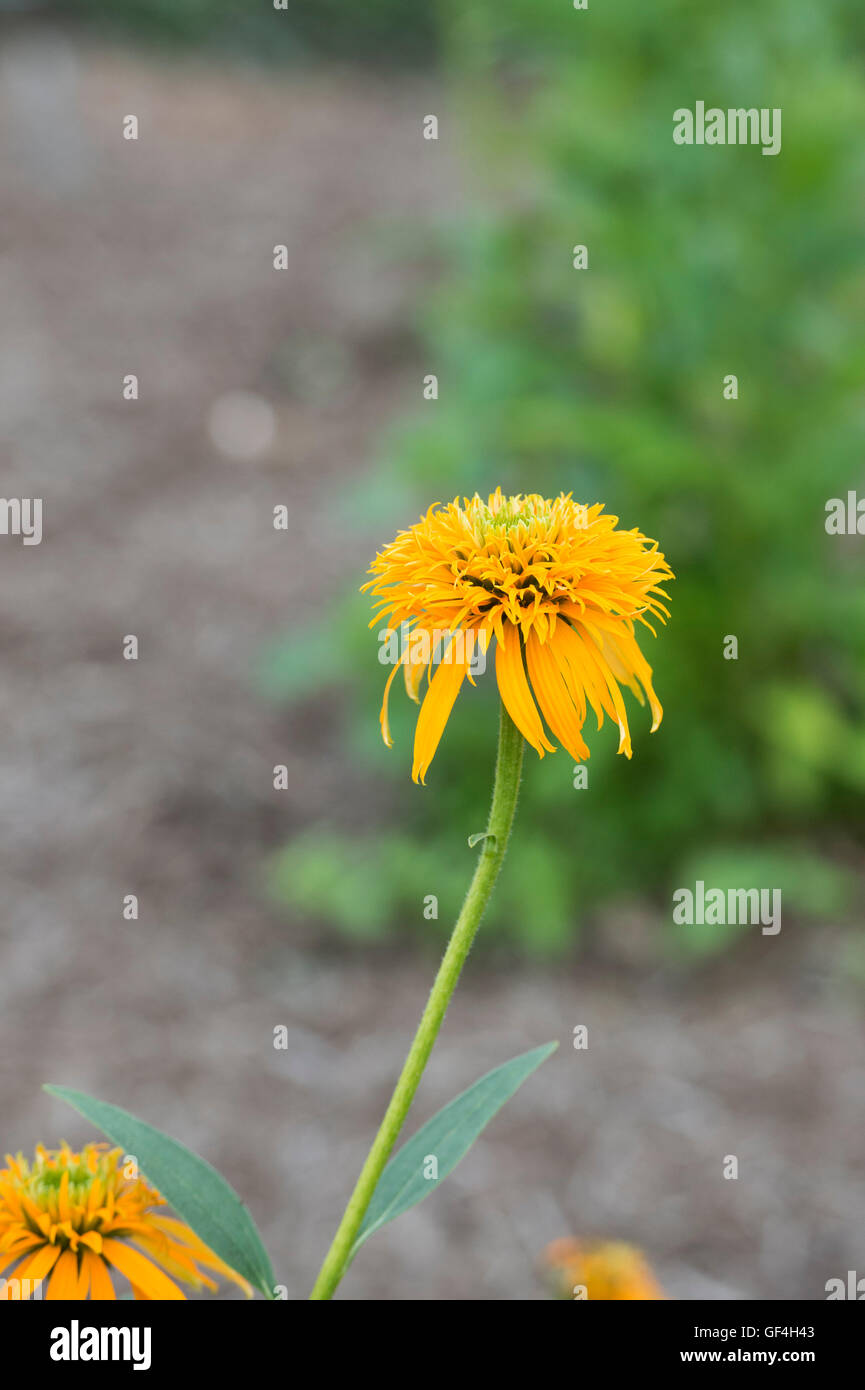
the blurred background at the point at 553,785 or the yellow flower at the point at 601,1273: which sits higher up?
the blurred background at the point at 553,785

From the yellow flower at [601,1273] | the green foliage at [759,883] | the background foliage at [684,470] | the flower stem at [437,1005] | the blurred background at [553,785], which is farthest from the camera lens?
the background foliage at [684,470]

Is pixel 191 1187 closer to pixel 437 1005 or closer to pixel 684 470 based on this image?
pixel 437 1005

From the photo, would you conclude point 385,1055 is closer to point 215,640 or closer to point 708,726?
point 708,726

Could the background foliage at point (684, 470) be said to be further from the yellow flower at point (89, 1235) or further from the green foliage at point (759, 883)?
the yellow flower at point (89, 1235)

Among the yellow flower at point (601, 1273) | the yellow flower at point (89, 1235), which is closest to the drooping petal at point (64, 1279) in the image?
the yellow flower at point (89, 1235)

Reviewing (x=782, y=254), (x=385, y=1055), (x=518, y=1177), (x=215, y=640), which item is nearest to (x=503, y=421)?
(x=782, y=254)

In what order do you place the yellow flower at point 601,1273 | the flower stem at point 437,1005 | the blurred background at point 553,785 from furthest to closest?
the blurred background at point 553,785
the yellow flower at point 601,1273
the flower stem at point 437,1005

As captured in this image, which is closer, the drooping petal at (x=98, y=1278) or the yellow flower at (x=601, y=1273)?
the drooping petal at (x=98, y=1278)

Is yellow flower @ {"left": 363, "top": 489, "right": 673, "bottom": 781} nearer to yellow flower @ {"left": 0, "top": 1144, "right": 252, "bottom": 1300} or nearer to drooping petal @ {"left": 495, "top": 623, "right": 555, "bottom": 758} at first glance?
drooping petal @ {"left": 495, "top": 623, "right": 555, "bottom": 758}
